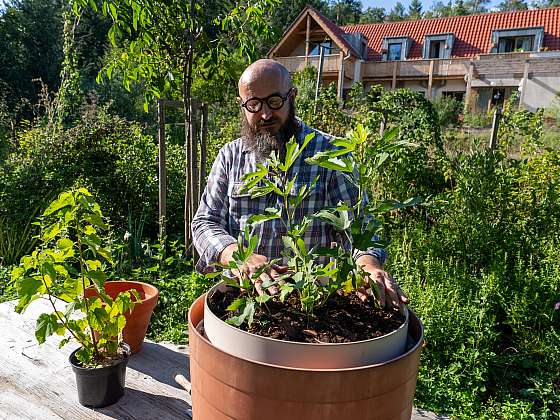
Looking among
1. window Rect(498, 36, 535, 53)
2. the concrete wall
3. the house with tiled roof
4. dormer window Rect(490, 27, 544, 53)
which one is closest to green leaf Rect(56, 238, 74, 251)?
the house with tiled roof

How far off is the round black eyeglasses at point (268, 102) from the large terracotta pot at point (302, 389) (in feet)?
2.91

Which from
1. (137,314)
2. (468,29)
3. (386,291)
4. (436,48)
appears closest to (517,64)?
(468,29)

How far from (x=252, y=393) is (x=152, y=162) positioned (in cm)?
367

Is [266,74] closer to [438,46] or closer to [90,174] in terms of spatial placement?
[90,174]

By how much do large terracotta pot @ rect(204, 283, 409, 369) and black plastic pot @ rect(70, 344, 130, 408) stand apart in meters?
0.67

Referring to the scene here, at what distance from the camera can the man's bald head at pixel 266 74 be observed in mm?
1296

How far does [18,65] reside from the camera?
32.6 feet

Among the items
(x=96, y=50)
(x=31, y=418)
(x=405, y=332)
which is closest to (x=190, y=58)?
(x=31, y=418)

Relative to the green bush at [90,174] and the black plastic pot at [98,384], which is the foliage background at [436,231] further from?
the black plastic pot at [98,384]

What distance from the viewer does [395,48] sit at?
1695 cm

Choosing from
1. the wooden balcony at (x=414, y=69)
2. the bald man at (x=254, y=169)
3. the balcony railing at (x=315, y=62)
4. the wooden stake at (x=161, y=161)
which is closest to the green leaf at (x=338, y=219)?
the bald man at (x=254, y=169)

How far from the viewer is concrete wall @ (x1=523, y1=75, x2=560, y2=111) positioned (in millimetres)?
13242

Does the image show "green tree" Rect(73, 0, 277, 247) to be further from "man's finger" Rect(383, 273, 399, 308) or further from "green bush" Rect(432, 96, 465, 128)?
"green bush" Rect(432, 96, 465, 128)

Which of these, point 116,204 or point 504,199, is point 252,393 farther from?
point 116,204
